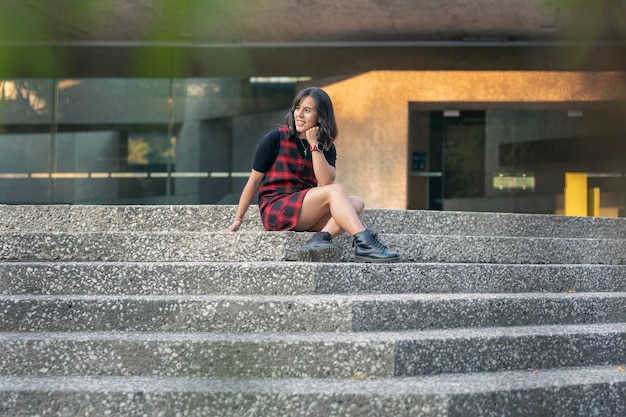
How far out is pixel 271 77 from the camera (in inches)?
491

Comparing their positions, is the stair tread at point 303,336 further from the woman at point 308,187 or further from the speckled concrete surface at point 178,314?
the woman at point 308,187

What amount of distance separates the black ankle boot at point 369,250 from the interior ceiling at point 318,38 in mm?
5927

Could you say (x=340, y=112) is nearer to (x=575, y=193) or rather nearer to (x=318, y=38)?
(x=318, y=38)

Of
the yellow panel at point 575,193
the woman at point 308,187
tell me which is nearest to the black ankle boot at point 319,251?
the woman at point 308,187

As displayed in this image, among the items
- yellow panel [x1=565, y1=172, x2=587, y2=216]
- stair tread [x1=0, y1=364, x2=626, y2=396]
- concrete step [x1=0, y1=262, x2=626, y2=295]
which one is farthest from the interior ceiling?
stair tread [x1=0, y1=364, x2=626, y2=396]

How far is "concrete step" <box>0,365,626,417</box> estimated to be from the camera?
3215 mm

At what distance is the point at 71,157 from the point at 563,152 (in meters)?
8.13

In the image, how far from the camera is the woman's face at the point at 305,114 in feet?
17.1

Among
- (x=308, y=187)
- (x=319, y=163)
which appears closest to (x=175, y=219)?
(x=308, y=187)

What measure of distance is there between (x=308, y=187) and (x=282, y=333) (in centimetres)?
182

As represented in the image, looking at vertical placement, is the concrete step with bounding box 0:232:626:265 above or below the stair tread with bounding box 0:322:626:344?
above

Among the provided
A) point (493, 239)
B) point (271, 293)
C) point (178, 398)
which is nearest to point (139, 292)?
point (271, 293)

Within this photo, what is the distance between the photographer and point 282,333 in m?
3.86

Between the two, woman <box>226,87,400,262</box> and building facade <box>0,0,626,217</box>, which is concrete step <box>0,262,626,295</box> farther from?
building facade <box>0,0,626,217</box>
